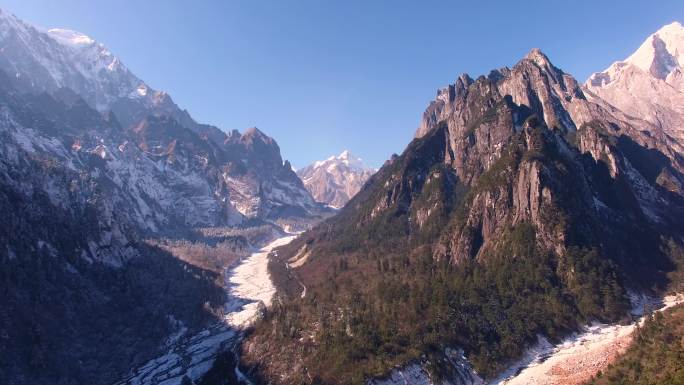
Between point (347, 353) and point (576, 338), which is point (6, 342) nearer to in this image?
point (347, 353)

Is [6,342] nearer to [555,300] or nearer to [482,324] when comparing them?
[482,324]

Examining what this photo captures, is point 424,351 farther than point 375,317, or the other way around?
point 375,317

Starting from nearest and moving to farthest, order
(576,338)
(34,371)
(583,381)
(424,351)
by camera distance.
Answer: (583,381) < (424,351) < (576,338) < (34,371)

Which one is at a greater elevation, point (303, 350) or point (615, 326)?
point (303, 350)

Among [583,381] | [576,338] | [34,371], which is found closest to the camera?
[583,381]

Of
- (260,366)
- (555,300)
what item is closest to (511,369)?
(555,300)

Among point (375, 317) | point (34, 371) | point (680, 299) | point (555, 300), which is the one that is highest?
point (34, 371)
